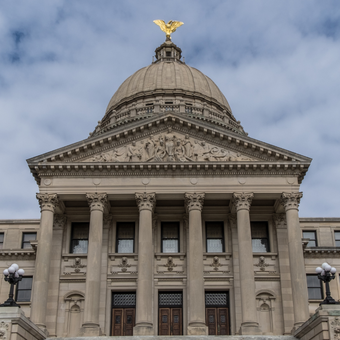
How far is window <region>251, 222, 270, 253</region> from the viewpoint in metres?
39.6

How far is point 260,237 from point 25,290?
779 inches

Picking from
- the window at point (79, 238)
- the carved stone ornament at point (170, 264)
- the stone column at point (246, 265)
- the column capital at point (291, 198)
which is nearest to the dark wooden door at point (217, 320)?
the stone column at point (246, 265)

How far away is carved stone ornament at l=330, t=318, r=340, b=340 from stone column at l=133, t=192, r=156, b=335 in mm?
12026

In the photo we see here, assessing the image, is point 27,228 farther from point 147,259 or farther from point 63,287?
point 147,259

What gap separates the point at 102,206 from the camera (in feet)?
123

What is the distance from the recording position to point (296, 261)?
35.3m

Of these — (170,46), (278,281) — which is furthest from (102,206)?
(170,46)

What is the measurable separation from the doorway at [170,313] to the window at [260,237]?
6510mm

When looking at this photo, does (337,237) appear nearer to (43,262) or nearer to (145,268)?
(145,268)

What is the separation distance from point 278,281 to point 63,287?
14.6m

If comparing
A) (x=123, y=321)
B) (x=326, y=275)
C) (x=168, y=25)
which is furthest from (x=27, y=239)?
(x=168, y=25)

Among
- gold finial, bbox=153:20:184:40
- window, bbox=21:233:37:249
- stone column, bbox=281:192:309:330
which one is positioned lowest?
stone column, bbox=281:192:309:330

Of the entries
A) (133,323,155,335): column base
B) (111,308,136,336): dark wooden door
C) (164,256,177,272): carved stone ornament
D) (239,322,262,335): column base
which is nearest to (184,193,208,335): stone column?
(164,256,177,272): carved stone ornament

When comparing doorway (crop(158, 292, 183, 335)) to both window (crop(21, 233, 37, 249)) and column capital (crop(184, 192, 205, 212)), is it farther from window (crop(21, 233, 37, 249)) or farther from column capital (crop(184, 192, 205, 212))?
window (crop(21, 233, 37, 249))
